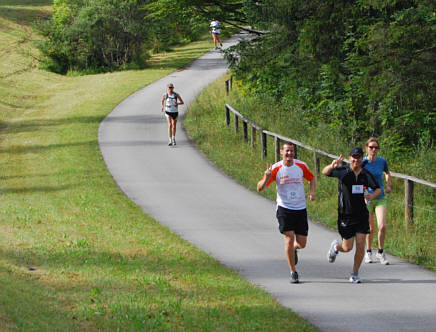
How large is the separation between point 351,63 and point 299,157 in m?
2.96

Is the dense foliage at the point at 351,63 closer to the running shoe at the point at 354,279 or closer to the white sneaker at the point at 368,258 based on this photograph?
the white sneaker at the point at 368,258

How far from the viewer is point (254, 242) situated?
12609mm

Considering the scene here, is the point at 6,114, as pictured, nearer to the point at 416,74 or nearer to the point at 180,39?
the point at 416,74

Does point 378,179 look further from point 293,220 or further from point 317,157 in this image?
point 317,157

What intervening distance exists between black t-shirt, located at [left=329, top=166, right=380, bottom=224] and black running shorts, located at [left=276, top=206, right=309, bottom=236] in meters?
0.60

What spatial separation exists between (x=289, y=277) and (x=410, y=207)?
3.45m

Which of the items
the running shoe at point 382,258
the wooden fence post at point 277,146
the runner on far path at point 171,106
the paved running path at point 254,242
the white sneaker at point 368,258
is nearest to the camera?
the paved running path at point 254,242

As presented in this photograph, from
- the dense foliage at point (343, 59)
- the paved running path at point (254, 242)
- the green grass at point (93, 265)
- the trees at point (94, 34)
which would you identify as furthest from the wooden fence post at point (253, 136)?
the trees at point (94, 34)

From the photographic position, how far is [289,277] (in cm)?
1045

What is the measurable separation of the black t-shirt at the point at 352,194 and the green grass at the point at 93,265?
1727 mm

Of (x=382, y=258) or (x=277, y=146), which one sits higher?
(x=277, y=146)

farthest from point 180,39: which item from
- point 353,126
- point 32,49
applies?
point 353,126

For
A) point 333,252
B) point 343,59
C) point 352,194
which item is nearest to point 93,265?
point 333,252

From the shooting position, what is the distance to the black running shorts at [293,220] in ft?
33.1
